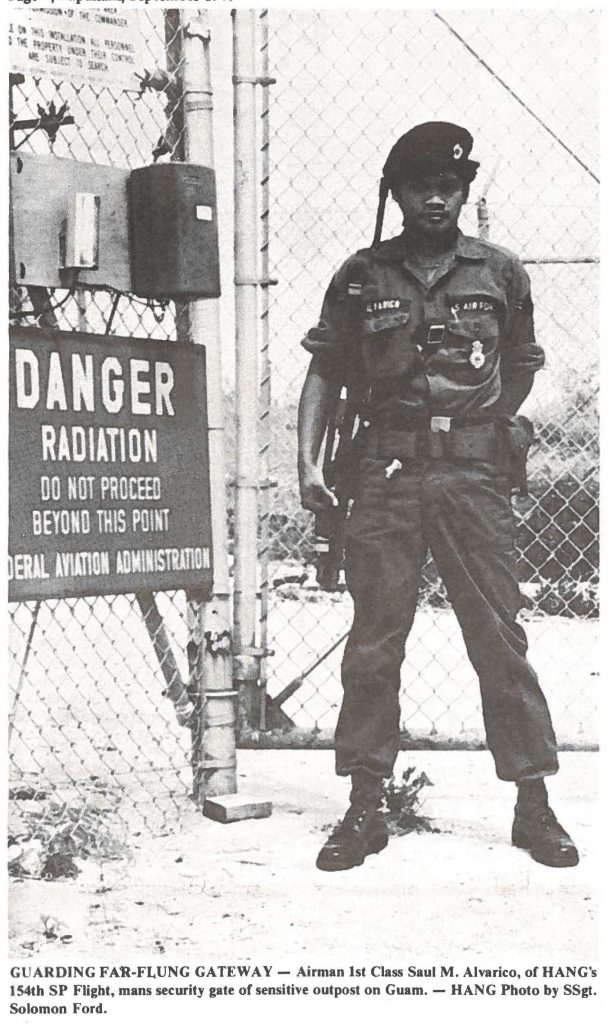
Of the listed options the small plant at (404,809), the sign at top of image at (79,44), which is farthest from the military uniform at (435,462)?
the sign at top of image at (79,44)

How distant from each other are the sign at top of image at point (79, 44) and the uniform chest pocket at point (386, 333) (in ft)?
2.82

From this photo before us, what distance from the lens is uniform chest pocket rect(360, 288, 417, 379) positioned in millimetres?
2846

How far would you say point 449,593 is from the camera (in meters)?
2.95

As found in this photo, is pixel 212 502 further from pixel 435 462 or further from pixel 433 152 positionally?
pixel 433 152

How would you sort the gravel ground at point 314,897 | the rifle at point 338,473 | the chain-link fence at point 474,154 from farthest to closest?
the chain-link fence at point 474,154 → the rifle at point 338,473 → the gravel ground at point 314,897

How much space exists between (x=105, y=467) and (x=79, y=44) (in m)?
1.06

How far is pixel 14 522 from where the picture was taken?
2713 millimetres

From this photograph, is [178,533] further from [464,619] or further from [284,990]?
[284,990]

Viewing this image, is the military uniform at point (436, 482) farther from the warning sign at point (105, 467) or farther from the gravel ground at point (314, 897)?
the warning sign at point (105, 467)

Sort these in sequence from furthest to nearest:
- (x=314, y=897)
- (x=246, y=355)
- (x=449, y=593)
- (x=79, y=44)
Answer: (x=246, y=355)
(x=449, y=593)
(x=79, y=44)
(x=314, y=897)

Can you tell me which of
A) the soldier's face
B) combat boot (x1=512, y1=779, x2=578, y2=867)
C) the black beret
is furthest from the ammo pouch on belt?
combat boot (x1=512, y1=779, x2=578, y2=867)

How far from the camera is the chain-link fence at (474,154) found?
3135 millimetres

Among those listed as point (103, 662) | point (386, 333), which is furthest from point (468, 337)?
point (103, 662)

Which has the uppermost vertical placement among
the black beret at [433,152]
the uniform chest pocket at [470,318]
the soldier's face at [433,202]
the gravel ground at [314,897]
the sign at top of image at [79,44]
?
the sign at top of image at [79,44]
